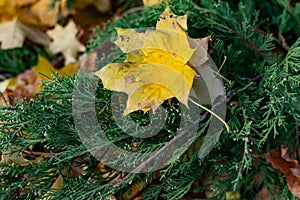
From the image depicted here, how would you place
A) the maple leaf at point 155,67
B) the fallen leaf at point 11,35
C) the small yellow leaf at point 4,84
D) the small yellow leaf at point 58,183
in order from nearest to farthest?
1. the maple leaf at point 155,67
2. the small yellow leaf at point 58,183
3. the small yellow leaf at point 4,84
4. the fallen leaf at point 11,35

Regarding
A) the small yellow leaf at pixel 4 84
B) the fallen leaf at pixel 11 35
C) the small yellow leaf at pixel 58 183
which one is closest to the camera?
the small yellow leaf at pixel 58 183

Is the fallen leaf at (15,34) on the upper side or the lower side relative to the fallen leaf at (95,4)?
lower

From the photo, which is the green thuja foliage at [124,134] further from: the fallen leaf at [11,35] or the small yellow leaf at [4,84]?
the fallen leaf at [11,35]

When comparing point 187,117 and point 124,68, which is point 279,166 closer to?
point 187,117

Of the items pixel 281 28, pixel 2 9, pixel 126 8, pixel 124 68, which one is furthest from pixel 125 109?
pixel 2 9

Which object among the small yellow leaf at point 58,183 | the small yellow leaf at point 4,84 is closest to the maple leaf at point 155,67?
the small yellow leaf at point 58,183
